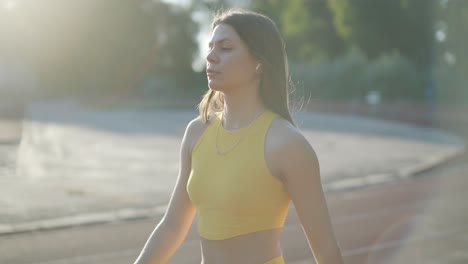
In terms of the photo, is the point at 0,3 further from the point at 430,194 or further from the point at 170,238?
the point at 170,238

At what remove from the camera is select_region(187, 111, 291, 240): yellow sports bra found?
2277 mm

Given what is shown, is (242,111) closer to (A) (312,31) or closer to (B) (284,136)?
(B) (284,136)

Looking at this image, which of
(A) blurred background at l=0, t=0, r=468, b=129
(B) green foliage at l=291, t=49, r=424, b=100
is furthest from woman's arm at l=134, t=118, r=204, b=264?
(B) green foliage at l=291, t=49, r=424, b=100

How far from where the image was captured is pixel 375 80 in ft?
164

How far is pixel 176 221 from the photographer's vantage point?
2.55 meters

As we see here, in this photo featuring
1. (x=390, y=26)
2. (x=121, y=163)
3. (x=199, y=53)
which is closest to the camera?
(x=121, y=163)

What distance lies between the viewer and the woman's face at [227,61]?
2393 mm

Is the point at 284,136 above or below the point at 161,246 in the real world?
above

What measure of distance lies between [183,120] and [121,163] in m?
23.8

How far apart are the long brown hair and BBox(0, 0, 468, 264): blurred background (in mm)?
315

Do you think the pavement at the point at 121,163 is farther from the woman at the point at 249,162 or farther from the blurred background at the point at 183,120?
the woman at the point at 249,162

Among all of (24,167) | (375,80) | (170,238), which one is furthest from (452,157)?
(375,80)

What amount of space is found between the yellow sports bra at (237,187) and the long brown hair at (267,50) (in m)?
0.08

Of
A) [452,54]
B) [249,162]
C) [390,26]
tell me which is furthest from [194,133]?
[452,54]
